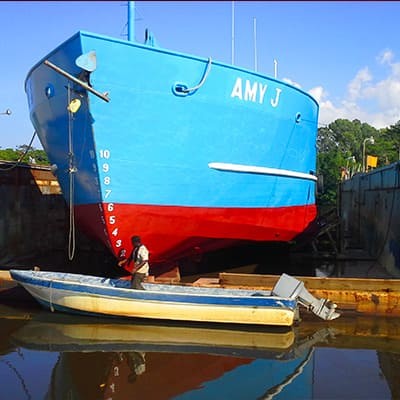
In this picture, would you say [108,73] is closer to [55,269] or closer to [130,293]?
[130,293]

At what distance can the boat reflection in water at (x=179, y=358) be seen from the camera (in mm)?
4312

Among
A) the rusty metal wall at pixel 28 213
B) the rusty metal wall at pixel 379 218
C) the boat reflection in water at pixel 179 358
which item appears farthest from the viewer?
the rusty metal wall at pixel 28 213

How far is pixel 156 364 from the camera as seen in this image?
488 cm

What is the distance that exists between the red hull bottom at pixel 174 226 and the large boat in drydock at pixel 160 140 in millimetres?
18

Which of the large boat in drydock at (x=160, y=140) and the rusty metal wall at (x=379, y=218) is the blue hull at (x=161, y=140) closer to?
the large boat in drydock at (x=160, y=140)

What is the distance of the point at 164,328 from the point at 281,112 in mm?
4260

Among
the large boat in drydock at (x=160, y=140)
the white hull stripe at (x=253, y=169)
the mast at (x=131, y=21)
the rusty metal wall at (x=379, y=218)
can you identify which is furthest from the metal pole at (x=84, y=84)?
the rusty metal wall at (x=379, y=218)

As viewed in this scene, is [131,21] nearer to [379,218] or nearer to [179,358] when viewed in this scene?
[179,358]

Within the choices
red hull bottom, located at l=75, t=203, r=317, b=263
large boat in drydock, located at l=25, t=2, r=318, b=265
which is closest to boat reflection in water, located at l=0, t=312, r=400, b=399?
red hull bottom, located at l=75, t=203, r=317, b=263

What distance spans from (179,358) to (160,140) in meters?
3.03

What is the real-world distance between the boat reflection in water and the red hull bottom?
1.32m

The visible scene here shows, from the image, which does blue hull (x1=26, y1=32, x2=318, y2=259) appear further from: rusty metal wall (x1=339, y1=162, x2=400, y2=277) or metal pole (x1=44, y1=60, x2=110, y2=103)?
rusty metal wall (x1=339, y1=162, x2=400, y2=277)

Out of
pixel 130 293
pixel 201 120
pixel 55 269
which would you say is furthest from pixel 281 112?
pixel 55 269

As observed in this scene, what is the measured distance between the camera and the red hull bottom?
6.57 m
